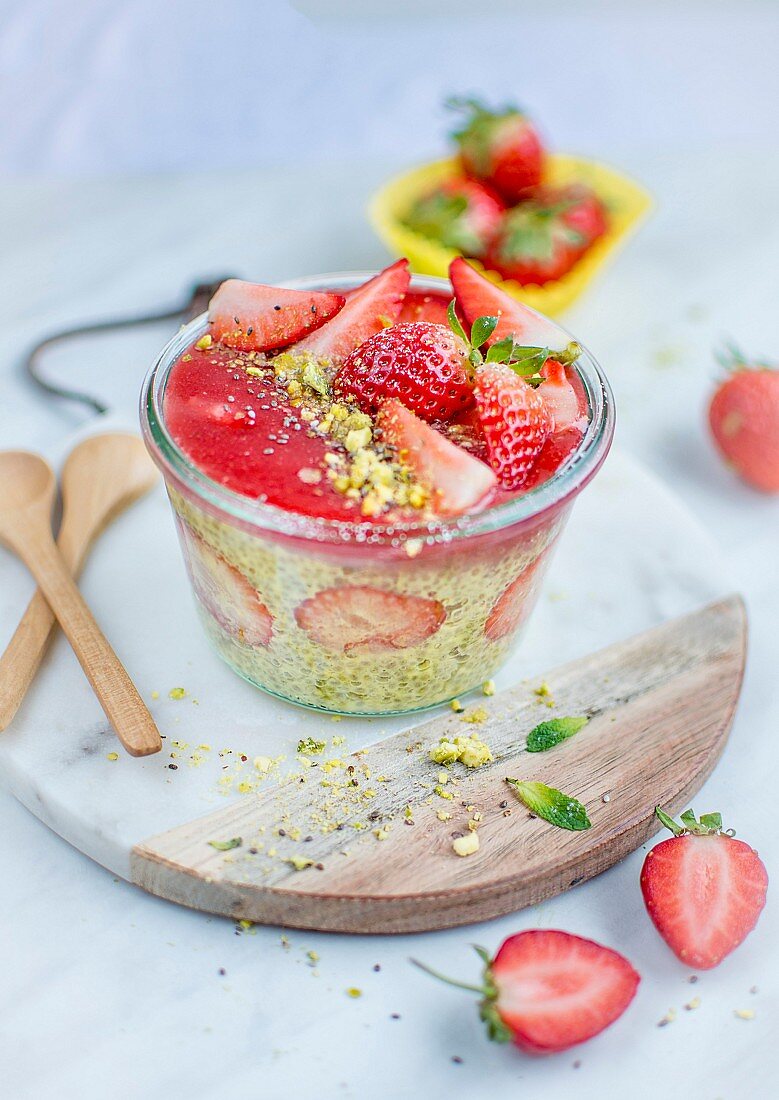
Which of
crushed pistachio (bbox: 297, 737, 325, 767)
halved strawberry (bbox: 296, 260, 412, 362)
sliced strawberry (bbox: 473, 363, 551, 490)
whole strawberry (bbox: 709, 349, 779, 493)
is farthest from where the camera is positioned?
whole strawberry (bbox: 709, 349, 779, 493)

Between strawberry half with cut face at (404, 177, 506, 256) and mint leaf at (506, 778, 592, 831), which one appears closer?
mint leaf at (506, 778, 592, 831)

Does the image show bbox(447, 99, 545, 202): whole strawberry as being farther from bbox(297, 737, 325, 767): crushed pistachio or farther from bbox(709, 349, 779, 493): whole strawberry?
bbox(297, 737, 325, 767): crushed pistachio

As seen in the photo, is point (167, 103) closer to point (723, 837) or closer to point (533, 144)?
point (533, 144)

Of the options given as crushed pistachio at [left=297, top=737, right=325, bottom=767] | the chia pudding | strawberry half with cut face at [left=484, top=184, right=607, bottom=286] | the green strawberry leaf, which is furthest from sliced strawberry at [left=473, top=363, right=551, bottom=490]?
strawberry half with cut face at [left=484, top=184, right=607, bottom=286]

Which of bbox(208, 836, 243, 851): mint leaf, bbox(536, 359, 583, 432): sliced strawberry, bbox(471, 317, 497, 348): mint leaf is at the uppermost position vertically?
bbox(471, 317, 497, 348): mint leaf

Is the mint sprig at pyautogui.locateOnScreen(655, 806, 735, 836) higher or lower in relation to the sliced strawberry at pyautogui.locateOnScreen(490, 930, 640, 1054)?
higher

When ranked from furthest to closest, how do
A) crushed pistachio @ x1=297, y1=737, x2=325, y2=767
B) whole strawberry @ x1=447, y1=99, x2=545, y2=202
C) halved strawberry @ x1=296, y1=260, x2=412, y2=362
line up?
whole strawberry @ x1=447, y1=99, x2=545, y2=202, halved strawberry @ x1=296, y1=260, x2=412, y2=362, crushed pistachio @ x1=297, y1=737, x2=325, y2=767

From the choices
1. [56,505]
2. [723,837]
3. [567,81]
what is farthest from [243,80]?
[723,837]

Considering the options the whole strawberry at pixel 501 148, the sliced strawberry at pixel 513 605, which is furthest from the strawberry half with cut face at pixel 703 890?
the whole strawberry at pixel 501 148
